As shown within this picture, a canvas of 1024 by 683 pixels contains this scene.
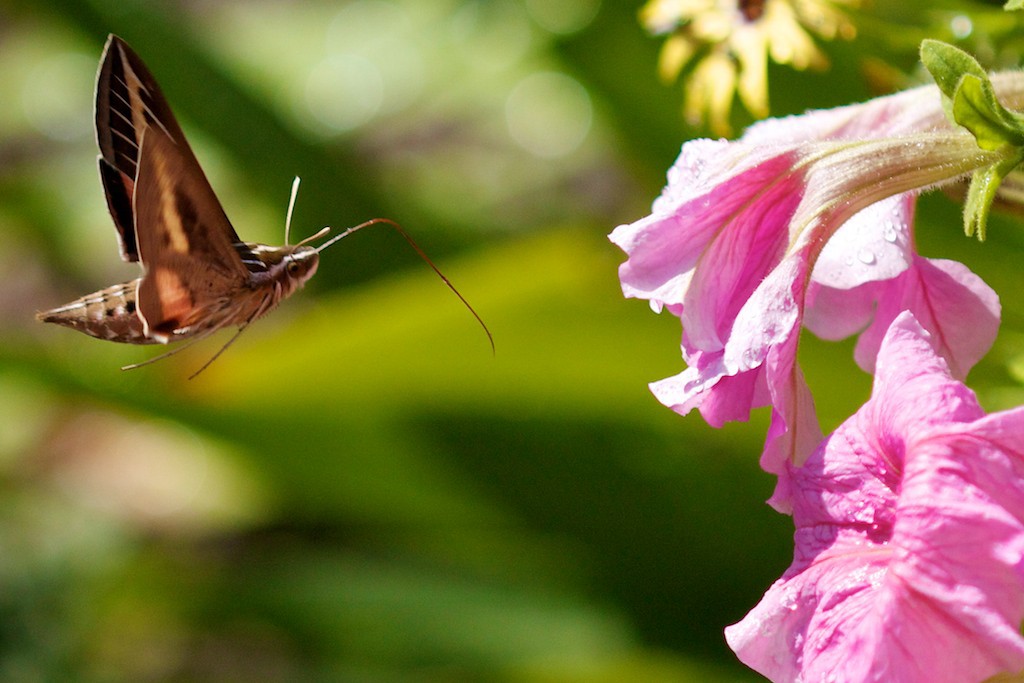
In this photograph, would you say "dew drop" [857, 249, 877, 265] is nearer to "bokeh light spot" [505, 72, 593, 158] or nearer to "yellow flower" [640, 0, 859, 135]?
"yellow flower" [640, 0, 859, 135]

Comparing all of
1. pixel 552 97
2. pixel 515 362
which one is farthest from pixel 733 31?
pixel 552 97

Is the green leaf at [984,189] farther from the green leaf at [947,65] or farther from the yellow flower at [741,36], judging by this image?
the yellow flower at [741,36]

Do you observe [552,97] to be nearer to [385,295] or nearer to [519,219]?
[519,219]

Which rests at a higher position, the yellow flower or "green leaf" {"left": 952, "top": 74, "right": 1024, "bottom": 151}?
the yellow flower

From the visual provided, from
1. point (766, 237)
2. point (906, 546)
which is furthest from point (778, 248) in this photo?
point (906, 546)

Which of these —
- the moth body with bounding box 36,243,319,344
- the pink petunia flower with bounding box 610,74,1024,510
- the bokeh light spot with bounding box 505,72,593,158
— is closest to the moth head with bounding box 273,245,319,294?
the moth body with bounding box 36,243,319,344

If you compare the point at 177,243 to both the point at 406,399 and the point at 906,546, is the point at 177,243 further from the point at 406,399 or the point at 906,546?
the point at 406,399
